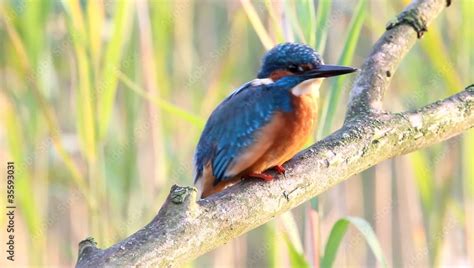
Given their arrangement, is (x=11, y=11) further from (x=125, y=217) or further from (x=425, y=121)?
(x=425, y=121)

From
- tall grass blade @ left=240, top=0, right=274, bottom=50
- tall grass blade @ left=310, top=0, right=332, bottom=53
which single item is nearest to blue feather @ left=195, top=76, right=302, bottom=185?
tall grass blade @ left=310, top=0, right=332, bottom=53

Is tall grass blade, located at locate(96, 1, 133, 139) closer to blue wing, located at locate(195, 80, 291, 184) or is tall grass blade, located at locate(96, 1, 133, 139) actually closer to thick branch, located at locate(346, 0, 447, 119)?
blue wing, located at locate(195, 80, 291, 184)

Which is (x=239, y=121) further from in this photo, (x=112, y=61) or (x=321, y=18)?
(x=112, y=61)

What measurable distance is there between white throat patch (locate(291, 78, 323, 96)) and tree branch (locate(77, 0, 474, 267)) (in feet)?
0.29

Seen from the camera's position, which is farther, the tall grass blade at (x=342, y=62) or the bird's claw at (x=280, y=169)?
the tall grass blade at (x=342, y=62)

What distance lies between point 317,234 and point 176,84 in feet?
4.51

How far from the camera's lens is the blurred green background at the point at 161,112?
2336mm

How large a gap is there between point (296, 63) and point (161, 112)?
127 cm

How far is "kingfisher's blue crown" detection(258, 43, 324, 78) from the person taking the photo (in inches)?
67.6

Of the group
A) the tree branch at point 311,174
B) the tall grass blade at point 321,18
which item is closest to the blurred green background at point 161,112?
the tall grass blade at point 321,18

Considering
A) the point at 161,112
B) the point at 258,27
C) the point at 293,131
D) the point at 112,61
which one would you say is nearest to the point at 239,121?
the point at 293,131

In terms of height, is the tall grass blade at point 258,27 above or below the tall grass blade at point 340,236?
above

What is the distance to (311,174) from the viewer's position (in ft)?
4.94

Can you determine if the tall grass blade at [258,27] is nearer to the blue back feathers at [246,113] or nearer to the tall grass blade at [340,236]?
the blue back feathers at [246,113]
